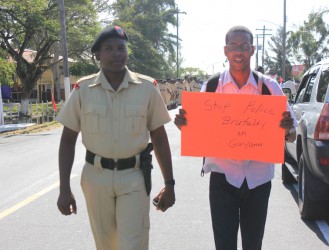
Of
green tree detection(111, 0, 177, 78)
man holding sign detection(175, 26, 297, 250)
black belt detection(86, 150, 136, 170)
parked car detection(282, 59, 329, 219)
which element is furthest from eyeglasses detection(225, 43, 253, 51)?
green tree detection(111, 0, 177, 78)

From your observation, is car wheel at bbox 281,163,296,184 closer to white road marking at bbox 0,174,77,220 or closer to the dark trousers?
white road marking at bbox 0,174,77,220

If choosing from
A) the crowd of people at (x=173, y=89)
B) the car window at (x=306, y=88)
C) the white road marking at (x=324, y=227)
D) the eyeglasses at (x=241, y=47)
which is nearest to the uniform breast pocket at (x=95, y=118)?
the eyeglasses at (x=241, y=47)

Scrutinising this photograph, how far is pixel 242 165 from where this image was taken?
3.13 m

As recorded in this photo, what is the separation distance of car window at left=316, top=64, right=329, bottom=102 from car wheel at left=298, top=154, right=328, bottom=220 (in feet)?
2.24

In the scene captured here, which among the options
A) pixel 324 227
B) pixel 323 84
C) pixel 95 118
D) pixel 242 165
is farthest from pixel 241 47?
pixel 324 227

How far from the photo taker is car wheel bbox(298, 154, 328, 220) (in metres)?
4.93

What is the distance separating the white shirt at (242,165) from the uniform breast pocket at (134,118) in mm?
590

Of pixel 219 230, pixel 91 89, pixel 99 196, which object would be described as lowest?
pixel 219 230

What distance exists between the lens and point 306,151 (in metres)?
4.93

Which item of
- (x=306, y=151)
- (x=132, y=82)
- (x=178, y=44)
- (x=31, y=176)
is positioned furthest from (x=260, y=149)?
(x=178, y=44)

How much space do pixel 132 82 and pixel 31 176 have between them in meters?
5.77

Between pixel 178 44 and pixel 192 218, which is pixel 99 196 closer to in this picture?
pixel 192 218

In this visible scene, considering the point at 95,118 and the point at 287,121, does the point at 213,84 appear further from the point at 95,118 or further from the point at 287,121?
the point at 95,118

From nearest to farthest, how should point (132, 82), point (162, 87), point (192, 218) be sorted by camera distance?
point (132, 82), point (192, 218), point (162, 87)
